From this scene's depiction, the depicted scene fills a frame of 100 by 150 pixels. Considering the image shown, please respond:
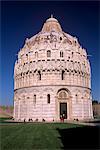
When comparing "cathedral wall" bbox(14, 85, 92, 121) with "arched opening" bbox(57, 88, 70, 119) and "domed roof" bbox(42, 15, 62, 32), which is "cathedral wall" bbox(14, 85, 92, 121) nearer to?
"arched opening" bbox(57, 88, 70, 119)

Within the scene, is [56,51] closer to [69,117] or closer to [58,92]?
[58,92]

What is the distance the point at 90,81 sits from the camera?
4419cm

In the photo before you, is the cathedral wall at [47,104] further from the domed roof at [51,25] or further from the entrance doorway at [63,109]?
the domed roof at [51,25]

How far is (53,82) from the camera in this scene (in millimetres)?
37969

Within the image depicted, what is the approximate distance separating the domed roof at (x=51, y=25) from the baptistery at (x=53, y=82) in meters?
4.13

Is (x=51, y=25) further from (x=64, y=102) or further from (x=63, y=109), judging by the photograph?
(x=63, y=109)

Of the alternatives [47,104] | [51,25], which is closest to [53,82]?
[47,104]

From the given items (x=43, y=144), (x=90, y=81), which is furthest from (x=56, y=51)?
(x=43, y=144)

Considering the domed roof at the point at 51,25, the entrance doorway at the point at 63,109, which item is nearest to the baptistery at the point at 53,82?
the entrance doorway at the point at 63,109

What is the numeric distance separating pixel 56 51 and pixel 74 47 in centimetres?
364

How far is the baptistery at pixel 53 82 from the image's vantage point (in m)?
37.6

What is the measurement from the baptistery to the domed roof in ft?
13.6

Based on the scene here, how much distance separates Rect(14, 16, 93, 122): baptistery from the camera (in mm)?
37594

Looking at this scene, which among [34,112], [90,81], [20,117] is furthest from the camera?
[90,81]
